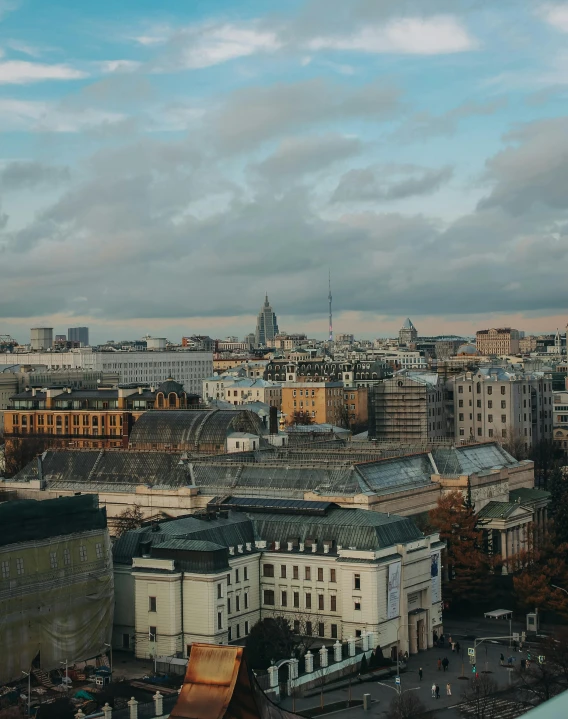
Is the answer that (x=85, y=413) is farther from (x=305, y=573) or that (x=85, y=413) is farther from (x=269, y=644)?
(x=269, y=644)

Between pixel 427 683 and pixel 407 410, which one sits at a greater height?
pixel 407 410

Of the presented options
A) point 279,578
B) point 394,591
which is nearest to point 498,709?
point 394,591

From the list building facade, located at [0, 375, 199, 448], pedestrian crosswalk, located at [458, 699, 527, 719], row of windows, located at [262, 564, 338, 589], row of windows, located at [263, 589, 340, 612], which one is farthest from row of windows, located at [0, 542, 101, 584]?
building facade, located at [0, 375, 199, 448]

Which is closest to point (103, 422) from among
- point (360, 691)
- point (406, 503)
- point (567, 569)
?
point (406, 503)

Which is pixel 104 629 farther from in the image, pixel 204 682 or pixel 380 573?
pixel 204 682

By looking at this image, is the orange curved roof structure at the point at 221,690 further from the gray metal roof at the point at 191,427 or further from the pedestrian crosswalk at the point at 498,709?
the gray metal roof at the point at 191,427

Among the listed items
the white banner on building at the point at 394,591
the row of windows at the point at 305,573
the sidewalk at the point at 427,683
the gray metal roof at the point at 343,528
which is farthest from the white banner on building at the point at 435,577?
the row of windows at the point at 305,573
